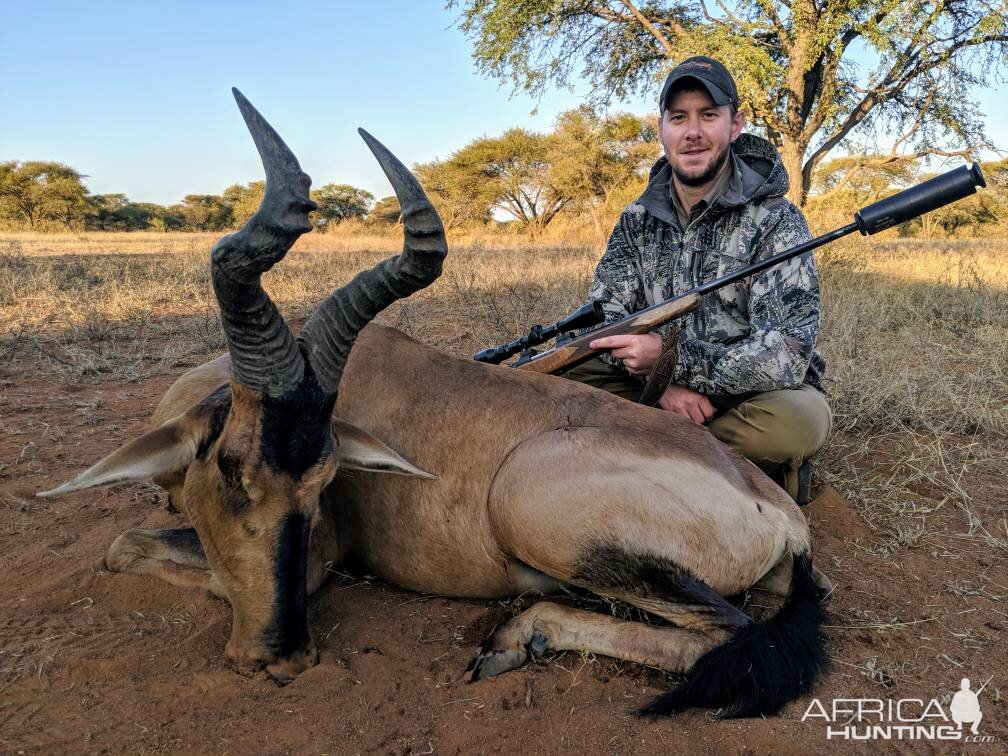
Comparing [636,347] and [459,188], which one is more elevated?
[459,188]

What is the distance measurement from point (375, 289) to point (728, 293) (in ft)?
8.66

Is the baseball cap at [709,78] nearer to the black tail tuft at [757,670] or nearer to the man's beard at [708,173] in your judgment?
the man's beard at [708,173]

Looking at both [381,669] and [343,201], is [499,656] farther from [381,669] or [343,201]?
[343,201]

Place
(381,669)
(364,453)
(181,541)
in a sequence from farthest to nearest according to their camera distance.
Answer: (181,541) < (364,453) < (381,669)

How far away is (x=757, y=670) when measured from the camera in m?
2.79

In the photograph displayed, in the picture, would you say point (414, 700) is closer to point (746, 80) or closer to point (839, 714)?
point (839, 714)

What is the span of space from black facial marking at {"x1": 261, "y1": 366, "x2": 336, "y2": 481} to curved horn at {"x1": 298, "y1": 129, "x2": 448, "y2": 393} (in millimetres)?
92

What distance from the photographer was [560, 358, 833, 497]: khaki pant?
4312 mm

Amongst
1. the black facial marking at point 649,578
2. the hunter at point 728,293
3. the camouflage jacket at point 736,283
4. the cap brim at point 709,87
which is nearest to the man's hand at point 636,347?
the hunter at point 728,293

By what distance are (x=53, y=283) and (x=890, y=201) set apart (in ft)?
35.0

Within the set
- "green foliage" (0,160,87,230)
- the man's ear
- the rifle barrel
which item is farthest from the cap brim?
"green foliage" (0,160,87,230)

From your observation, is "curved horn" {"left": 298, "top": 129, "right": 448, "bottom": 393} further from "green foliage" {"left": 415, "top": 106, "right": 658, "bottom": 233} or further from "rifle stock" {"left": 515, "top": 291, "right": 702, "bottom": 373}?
"green foliage" {"left": 415, "top": 106, "right": 658, "bottom": 233}

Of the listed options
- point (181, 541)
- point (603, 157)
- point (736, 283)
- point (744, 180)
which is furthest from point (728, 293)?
point (603, 157)

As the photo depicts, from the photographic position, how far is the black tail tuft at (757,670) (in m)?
2.72
